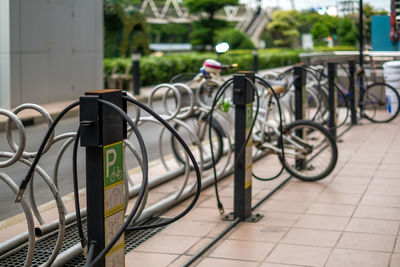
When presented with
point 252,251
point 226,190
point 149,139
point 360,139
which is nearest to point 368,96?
point 360,139

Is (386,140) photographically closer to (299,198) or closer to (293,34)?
(299,198)

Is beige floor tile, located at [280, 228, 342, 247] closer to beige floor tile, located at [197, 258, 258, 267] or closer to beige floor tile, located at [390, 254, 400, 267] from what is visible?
beige floor tile, located at [390, 254, 400, 267]

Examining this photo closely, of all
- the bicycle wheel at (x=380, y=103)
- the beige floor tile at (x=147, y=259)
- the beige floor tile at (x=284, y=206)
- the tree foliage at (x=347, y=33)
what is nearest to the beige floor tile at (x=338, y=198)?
the beige floor tile at (x=284, y=206)

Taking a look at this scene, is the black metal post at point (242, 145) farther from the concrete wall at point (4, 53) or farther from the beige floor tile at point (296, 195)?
the concrete wall at point (4, 53)

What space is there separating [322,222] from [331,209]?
47 centimetres

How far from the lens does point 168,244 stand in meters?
5.04

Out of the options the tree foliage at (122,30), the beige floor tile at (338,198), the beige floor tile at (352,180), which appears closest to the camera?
the beige floor tile at (338,198)

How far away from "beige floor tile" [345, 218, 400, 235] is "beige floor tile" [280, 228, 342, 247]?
0.22 metres

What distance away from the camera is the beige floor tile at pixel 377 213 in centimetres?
575

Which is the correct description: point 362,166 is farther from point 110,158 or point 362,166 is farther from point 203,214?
point 110,158

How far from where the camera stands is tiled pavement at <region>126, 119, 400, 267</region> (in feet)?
15.3

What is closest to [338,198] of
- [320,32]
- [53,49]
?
[53,49]

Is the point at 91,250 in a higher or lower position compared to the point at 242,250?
higher

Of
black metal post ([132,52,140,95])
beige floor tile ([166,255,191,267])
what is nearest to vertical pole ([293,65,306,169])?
beige floor tile ([166,255,191,267])
